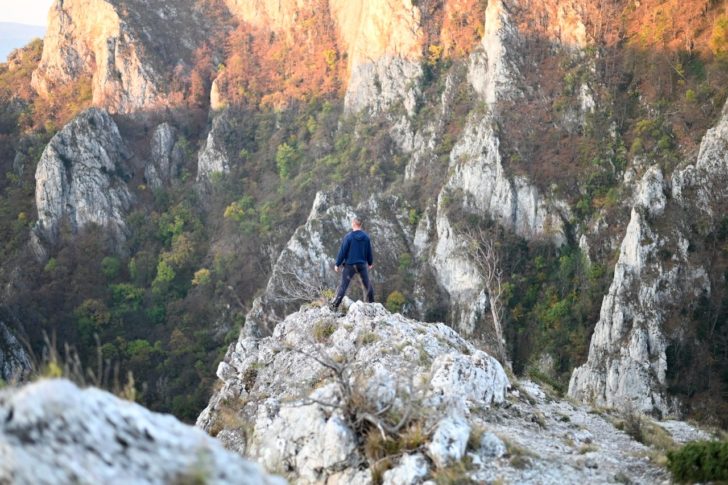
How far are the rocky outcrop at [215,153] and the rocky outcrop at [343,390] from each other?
6044cm

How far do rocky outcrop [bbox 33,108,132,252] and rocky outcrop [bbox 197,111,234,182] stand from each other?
9.25 m

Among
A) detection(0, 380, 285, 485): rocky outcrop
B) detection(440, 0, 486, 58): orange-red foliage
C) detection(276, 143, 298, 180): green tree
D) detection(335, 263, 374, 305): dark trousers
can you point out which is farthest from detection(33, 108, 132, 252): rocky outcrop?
detection(0, 380, 285, 485): rocky outcrop

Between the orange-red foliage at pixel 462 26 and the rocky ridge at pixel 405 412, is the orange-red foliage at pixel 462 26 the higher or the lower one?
the higher one

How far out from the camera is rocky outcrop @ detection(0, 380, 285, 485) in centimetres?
432

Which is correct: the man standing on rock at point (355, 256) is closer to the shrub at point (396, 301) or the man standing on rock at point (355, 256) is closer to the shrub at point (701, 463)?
the shrub at point (701, 463)

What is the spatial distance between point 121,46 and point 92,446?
86393 millimetres

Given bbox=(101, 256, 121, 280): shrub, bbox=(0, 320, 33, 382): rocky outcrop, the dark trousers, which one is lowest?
bbox=(0, 320, 33, 382): rocky outcrop

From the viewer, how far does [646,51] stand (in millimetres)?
46844

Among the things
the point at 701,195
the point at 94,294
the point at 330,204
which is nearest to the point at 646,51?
the point at 701,195

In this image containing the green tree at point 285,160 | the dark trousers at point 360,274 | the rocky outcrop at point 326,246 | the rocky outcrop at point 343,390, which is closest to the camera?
the rocky outcrop at point 343,390

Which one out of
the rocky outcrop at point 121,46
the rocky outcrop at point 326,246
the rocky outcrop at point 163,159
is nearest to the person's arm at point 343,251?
the rocky outcrop at point 326,246

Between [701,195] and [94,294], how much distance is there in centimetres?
5558

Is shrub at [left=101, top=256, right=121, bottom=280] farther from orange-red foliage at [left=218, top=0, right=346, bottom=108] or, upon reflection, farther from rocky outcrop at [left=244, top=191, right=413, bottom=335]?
orange-red foliage at [left=218, top=0, right=346, bottom=108]

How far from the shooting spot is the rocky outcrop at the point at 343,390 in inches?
312
